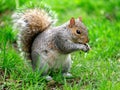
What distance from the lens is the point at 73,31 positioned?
14.1 ft

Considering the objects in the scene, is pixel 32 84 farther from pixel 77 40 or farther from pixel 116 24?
pixel 116 24

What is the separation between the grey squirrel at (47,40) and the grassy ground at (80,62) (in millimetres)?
124

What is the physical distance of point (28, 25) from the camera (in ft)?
14.6

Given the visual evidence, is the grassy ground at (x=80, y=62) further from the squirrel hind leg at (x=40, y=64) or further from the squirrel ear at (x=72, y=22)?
the squirrel ear at (x=72, y=22)

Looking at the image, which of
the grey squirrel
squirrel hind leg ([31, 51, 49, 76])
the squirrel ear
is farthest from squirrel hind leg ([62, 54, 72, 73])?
the squirrel ear

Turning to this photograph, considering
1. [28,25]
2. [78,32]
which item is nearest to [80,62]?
[78,32]

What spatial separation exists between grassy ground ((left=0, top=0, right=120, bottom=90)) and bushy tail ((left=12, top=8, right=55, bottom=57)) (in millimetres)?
144

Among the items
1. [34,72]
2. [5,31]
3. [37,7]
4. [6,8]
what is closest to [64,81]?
[34,72]

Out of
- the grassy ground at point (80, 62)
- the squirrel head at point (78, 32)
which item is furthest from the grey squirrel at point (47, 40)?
the grassy ground at point (80, 62)

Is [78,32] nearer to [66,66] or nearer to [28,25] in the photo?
[66,66]

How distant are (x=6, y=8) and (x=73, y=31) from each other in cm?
233

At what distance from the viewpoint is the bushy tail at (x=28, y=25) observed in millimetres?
4457

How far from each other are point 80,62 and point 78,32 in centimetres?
53

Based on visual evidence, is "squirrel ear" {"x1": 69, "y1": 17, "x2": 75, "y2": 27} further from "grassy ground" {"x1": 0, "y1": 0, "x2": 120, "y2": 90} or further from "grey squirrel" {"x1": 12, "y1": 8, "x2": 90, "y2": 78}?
"grassy ground" {"x1": 0, "y1": 0, "x2": 120, "y2": 90}
